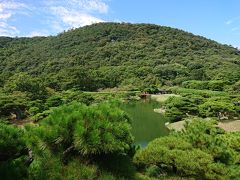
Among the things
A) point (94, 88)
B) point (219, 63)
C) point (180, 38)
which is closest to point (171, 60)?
point (219, 63)

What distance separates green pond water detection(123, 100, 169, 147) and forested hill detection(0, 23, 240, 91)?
11693 mm

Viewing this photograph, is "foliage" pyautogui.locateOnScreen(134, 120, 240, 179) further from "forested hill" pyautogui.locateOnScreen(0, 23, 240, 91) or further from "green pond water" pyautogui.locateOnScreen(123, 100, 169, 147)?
"forested hill" pyautogui.locateOnScreen(0, 23, 240, 91)

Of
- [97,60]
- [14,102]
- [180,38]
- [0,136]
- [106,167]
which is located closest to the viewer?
[0,136]

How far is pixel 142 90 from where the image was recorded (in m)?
44.8

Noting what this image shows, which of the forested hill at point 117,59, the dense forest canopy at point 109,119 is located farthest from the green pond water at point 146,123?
the forested hill at point 117,59

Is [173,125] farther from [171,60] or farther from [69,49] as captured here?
[69,49]

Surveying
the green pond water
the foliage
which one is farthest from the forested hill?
the foliage

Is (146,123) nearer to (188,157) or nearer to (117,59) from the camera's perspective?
(188,157)

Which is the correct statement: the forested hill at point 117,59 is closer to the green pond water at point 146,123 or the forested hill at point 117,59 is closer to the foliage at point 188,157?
the green pond water at point 146,123

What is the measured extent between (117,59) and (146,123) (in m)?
46.3

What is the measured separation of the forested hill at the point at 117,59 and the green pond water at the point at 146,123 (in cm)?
1169

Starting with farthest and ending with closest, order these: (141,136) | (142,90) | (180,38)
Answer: (180,38)
(142,90)
(141,136)

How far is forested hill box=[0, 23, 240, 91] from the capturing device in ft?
155

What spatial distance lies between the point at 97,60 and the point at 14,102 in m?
46.8
